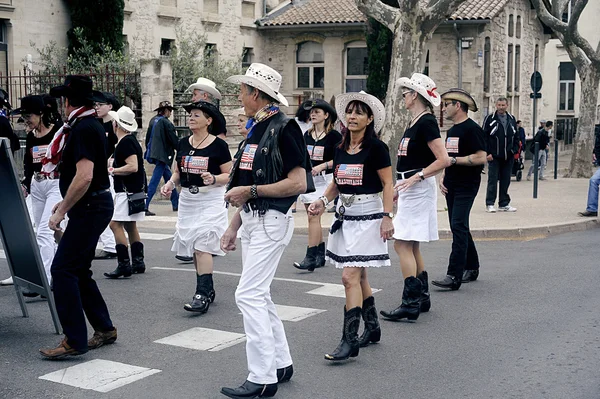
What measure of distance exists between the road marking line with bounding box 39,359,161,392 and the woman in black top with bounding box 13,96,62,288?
278cm

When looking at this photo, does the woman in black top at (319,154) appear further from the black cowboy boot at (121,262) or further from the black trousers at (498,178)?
the black trousers at (498,178)

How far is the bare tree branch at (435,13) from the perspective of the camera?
1603 cm

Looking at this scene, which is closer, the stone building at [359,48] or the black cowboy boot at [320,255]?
the black cowboy boot at [320,255]

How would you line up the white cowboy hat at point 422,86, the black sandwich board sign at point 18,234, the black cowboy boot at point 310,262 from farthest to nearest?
1. the black cowboy boot at point 310,262
2. the white cowboy hat at point 422,86
3. the black sandwich board sign at point 18,234

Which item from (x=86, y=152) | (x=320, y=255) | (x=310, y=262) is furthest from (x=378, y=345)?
(x=320, y=255)

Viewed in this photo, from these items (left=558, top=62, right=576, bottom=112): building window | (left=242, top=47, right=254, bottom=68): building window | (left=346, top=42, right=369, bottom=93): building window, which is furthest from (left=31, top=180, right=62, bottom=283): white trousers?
(left=558, top=62, right=576, bottom=112): building window

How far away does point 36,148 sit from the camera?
29.6 ft

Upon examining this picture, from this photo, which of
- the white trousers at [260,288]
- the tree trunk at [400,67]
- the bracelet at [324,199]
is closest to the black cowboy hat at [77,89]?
the white trousers at [260,288]

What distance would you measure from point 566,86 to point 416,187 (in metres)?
44.1

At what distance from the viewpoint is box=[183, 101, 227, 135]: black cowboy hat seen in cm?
820

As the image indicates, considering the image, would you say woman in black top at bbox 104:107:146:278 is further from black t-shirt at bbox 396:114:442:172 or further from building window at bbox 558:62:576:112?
building window at bbox 558:62:576:112

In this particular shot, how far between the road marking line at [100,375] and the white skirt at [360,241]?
5.29 feet

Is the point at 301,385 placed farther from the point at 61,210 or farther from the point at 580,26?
the point at 580,26

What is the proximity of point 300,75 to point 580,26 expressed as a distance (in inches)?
798
